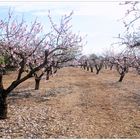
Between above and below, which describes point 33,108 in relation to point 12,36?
below

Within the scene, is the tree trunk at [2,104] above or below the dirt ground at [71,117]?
above

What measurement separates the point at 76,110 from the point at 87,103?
351cm

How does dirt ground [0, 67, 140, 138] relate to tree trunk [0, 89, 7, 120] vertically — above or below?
below

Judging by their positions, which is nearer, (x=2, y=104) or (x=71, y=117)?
(x=2, y=104)

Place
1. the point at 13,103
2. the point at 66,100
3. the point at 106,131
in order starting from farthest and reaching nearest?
the point at 66,100, the point at 13,103, the point at 106,131

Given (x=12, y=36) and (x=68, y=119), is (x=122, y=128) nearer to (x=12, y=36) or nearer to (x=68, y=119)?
(x=68, y=119)

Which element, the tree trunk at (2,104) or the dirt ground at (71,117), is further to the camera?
the tree trunk at (2,104)

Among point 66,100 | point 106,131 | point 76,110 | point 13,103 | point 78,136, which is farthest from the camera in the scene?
point 66,100

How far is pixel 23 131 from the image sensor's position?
57.7 ft

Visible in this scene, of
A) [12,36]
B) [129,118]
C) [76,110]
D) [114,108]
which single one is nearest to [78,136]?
[129,118]

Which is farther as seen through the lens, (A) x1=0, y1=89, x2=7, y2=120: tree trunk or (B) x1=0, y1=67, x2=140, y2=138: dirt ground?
(A) x1=0, y1=89, x2=7, y2=120: tree trunk

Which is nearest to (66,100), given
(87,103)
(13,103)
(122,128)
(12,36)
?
(87,103)

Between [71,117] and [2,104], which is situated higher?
[2,104]

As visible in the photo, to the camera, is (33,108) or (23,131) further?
(33,108)
